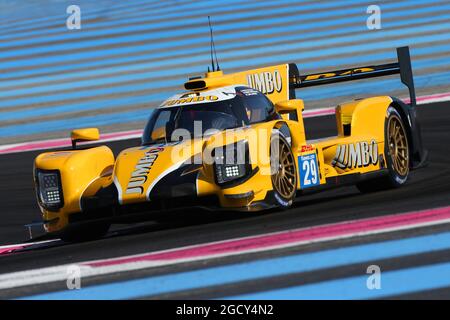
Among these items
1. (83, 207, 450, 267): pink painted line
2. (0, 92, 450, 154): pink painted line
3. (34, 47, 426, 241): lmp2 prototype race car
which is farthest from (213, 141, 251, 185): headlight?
(0, 92, 450, 154): pink painted line

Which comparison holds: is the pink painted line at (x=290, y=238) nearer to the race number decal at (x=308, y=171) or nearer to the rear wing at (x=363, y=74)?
the race number decal at (x=308, y=171)

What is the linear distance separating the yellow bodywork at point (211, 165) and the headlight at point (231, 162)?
48mm

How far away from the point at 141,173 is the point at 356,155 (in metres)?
2.25

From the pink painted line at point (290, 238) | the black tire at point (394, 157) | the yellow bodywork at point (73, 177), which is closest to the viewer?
the pink painted line at point (290, 238)

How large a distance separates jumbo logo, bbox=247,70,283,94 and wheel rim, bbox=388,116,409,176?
3.82 ft

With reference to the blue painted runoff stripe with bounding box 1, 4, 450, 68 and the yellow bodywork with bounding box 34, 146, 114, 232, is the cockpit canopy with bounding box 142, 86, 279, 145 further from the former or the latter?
the blue painted runoff stripe with bounding box 1, 4, 450, 68

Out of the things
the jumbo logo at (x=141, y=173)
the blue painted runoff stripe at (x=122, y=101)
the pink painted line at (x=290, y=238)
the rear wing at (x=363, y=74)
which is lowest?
the pink painted line at (x=290, y=238)

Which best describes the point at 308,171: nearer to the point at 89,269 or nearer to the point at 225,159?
the point at 225,159

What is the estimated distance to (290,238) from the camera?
6320 millimetres

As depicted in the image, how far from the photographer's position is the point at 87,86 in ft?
56.6

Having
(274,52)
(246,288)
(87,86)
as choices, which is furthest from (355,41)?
(246,288)

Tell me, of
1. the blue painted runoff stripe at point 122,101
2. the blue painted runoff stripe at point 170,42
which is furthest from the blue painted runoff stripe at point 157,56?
the blue painted runoff stripe at point 122,101

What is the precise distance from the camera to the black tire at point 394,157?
9.34m

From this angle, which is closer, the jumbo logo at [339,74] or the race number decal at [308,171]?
the race number decal at [308,171]
